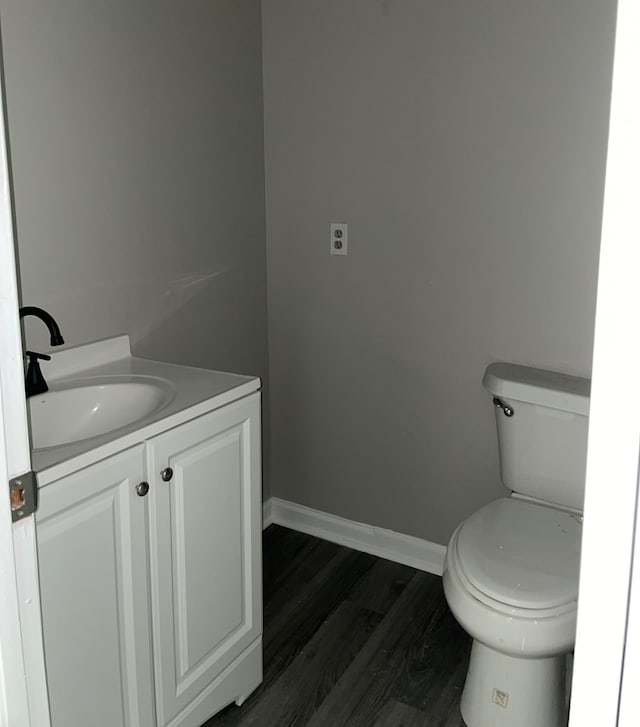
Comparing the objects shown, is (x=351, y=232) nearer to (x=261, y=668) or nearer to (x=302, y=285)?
(x=302, y=285)

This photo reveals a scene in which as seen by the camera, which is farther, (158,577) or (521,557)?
(521,557)

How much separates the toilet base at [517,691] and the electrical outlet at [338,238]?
4.29 ft

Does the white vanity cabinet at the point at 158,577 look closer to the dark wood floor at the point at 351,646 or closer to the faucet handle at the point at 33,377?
the dark wood floor at the point at 351,646

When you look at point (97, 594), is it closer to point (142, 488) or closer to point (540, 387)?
point (142, 488)

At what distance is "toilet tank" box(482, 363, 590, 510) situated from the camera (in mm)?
2021

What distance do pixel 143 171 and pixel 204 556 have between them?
1.07m

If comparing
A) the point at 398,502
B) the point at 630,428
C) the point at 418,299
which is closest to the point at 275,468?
the point at 398,502

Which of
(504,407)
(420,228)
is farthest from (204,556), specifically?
(420,228)

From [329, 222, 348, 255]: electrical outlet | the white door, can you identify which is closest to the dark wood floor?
[329, 222, 348, 255]: electrical outlet

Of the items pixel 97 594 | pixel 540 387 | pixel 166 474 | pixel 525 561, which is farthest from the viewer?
pixel 540 387

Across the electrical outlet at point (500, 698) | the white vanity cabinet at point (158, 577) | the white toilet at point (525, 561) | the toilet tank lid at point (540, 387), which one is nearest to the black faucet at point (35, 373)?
the white vanity cabinet at point (158, 577)

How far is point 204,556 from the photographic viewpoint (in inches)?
68.9

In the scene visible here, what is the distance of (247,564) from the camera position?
191 centimetres

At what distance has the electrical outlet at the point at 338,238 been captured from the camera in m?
2.54
